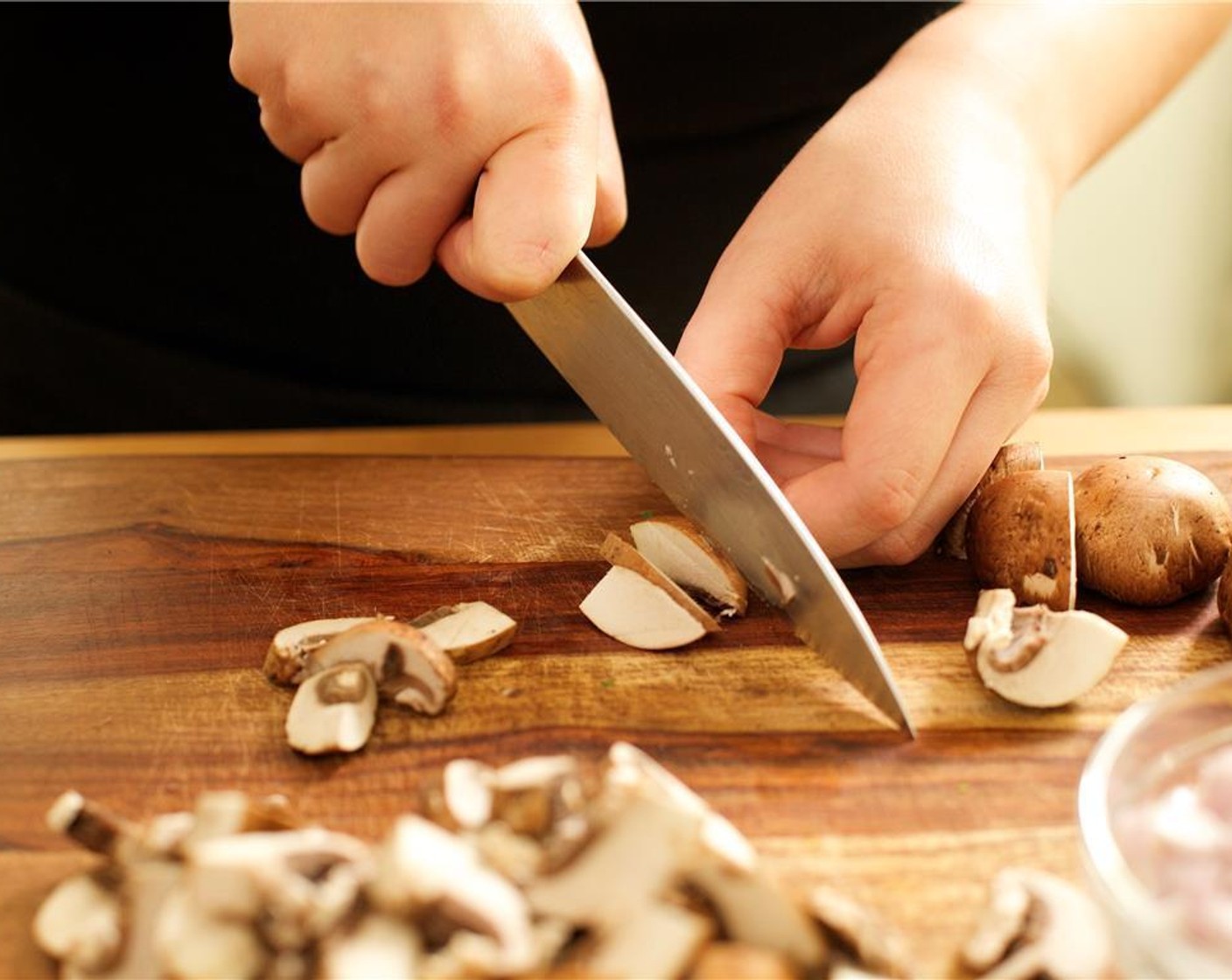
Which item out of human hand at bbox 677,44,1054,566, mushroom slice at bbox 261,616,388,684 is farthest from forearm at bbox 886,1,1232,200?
mushroom slice at bbox 261,616,388,684

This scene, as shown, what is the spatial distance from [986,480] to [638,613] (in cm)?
40

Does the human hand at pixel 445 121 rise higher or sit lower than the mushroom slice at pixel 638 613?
higher

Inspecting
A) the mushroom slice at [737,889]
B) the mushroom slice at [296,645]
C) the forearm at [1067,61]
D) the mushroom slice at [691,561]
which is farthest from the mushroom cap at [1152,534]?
the mushroom slice at [296,645]

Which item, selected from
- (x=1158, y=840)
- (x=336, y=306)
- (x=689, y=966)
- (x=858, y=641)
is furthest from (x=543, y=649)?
(x=336, y=306)

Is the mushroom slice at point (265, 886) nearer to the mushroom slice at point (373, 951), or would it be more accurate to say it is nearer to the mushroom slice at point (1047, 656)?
the mushroom slice at point (373, 951)

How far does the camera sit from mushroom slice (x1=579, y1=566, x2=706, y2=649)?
1.26m

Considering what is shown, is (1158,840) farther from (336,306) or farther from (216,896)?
(336,306)

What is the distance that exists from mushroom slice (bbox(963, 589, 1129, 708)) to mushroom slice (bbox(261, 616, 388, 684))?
555 millimetres

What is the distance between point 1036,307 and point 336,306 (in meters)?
1.03

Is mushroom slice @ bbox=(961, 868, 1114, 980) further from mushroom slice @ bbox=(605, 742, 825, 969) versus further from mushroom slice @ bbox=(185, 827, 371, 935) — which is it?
mushroom slice @ bbox=(185, 827, 371, 935)

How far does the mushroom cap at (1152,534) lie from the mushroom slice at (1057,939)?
16.6 inches

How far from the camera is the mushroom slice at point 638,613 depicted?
1265 millimetres

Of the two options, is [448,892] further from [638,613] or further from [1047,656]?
[1047,656]

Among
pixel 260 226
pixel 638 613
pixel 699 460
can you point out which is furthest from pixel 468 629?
pixel 260 226
